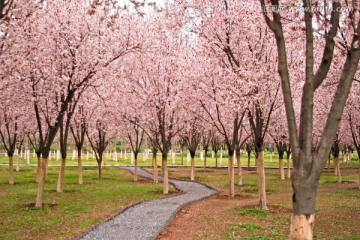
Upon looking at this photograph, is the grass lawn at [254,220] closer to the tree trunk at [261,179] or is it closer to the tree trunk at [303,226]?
the tree trunk at [261,179]

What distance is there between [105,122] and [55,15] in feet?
60.7

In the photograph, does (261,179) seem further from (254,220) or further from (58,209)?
(58,209)

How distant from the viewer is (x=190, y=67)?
3023 centimetres

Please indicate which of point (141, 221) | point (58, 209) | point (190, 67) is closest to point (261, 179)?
point (141, 221)

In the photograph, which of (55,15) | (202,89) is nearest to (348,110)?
(202,89)

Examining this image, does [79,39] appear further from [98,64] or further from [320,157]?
[320,157]

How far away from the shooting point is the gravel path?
14.3 m

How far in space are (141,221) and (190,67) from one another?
16.1 metres

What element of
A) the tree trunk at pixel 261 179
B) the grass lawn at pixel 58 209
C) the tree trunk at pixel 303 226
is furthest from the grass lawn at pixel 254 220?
the tree trunk at pixel 303 226

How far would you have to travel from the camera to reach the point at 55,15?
71.6ft

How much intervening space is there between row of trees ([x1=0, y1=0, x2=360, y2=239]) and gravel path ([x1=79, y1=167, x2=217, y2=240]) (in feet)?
17.0

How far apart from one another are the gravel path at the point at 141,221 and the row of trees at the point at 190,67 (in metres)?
5.19

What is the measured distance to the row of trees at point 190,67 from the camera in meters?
7.28

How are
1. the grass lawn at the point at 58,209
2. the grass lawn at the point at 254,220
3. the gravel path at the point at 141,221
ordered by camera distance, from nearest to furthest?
the gravel path at the point at 141,221 < the grass lawn at the point at 254,220 < the grass lawn at the point at 58,209
